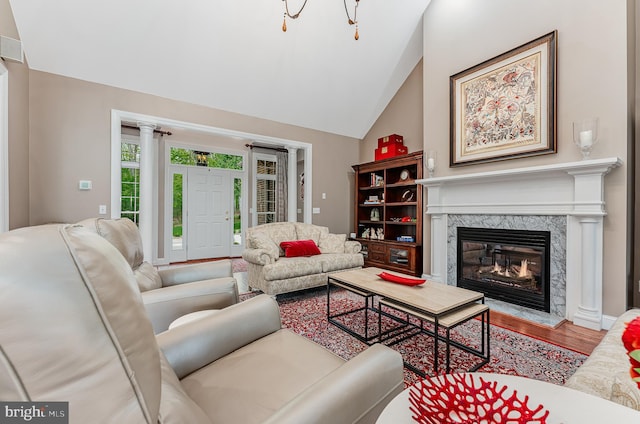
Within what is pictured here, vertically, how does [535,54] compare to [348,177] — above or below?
above

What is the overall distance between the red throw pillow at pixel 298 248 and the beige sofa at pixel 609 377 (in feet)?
9.09

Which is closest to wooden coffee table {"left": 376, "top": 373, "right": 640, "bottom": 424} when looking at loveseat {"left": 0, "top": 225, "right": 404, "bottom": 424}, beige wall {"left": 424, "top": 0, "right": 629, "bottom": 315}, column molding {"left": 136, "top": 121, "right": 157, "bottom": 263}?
loveseat {"left": 0, "top": 225, "right": 404, "bottom": 424}

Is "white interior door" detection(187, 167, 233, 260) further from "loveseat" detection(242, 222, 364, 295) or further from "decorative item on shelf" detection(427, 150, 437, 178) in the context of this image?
"decorative item on shelf" detection(427, 150, 437, 178)

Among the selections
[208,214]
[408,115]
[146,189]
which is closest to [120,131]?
[146,189]

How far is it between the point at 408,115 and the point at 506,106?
1926 mm

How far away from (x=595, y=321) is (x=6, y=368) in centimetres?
360

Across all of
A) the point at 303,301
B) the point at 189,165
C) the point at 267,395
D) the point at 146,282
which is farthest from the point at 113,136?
the point at 267,395

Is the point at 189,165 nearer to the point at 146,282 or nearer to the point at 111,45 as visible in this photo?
the point at 111,45

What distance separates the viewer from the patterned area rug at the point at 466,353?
1824 millimetres

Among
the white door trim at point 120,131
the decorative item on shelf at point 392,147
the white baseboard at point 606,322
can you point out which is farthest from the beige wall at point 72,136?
the white baseboard at point 606,322

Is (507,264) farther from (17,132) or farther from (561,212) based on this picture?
(17,132)

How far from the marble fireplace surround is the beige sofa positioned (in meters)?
1.52

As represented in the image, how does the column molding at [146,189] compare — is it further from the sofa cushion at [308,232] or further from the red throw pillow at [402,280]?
the red throw pillow at [402,280]

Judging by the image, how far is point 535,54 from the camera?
2.85 metres
